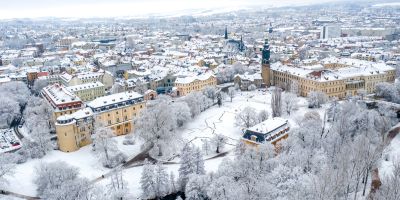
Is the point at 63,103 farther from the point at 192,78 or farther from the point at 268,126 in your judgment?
the point at 268,126

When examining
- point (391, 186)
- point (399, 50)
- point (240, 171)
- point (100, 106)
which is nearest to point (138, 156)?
point (100, 106)

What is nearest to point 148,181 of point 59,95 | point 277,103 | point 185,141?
point 185,141

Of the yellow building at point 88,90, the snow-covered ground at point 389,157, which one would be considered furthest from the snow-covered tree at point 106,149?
the snow-covered ground at point 389,157

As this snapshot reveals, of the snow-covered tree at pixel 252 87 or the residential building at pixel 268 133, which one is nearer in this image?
the residential building at pixel 268 133

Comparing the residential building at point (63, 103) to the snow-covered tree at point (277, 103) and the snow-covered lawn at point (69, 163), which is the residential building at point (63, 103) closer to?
the snow-covered lawn at point (69, 163)

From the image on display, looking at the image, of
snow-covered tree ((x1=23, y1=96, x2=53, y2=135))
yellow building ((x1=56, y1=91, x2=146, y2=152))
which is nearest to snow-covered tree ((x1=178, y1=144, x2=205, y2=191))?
yellow building ((x1=56, y1=91, x2=146, y2=152))

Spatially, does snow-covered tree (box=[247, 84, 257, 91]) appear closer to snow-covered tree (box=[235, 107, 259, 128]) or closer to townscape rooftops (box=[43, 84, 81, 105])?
snow-covered tree (box=[235, 107, 259, 128])
